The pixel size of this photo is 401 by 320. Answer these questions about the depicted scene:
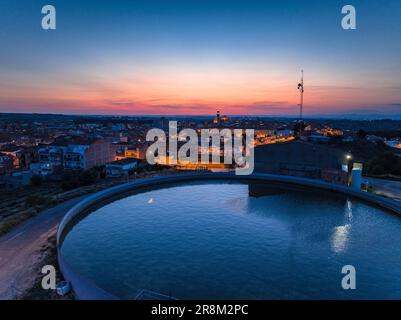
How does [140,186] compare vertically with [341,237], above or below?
above

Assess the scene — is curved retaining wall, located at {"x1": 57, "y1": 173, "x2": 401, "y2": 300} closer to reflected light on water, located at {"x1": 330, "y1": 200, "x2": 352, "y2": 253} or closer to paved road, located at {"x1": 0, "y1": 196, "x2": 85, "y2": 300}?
paved road, located at {"x1": 0, "y1": 196, "x2": 85, "y2": 300}

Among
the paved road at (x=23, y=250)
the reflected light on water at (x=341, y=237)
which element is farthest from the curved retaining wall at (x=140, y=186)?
the reflected light on water at (x=341, y=237)

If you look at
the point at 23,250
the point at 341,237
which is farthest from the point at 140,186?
the point at 341,237

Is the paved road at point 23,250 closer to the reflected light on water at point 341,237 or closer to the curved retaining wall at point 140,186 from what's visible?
the curved retaining wall at point 140,186

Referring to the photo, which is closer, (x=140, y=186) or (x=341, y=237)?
(x=341, y=237)

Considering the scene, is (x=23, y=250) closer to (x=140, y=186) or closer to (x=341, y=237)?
(x=140, y=186)
